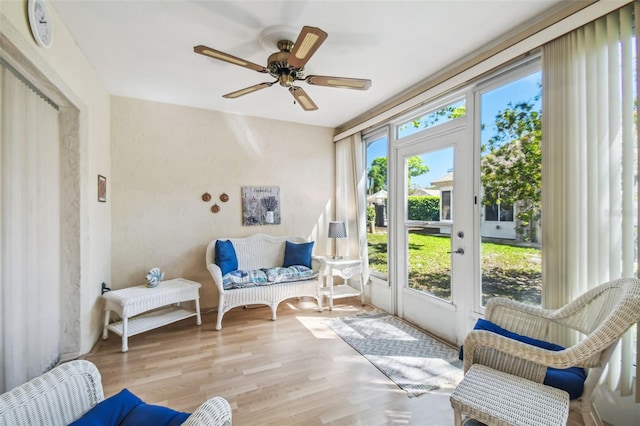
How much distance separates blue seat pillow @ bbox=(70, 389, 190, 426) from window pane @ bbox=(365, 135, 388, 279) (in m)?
3.01

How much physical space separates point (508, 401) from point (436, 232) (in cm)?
193

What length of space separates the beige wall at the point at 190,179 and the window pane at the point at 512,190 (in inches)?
100

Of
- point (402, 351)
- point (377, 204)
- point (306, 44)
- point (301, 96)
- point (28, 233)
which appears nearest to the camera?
point (306, 44)

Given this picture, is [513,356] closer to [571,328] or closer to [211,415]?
[571,328]

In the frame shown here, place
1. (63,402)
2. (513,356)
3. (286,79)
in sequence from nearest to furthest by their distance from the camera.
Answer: (63,402) < (513,356) < (286,79)

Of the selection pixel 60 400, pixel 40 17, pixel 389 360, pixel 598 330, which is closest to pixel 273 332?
pixel 389 360

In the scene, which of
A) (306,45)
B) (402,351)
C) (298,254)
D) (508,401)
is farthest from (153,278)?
(508,401)

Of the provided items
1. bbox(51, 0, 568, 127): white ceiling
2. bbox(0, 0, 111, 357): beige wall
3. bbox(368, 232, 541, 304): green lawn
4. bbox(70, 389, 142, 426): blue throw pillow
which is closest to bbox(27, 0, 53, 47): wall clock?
bbox(0, 0, 111, 357): beige wall

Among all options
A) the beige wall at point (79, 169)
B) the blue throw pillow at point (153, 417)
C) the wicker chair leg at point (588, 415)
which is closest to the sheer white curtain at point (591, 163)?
the wicker chair leg at point (588, 415)

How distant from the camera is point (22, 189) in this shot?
6.24 ft

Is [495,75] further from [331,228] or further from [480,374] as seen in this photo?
[331,228]

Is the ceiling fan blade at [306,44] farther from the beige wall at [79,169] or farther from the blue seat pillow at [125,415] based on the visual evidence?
the blue seat pillow at [125,415]

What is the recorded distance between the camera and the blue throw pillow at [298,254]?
387 centimetres

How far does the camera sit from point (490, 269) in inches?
99.3
